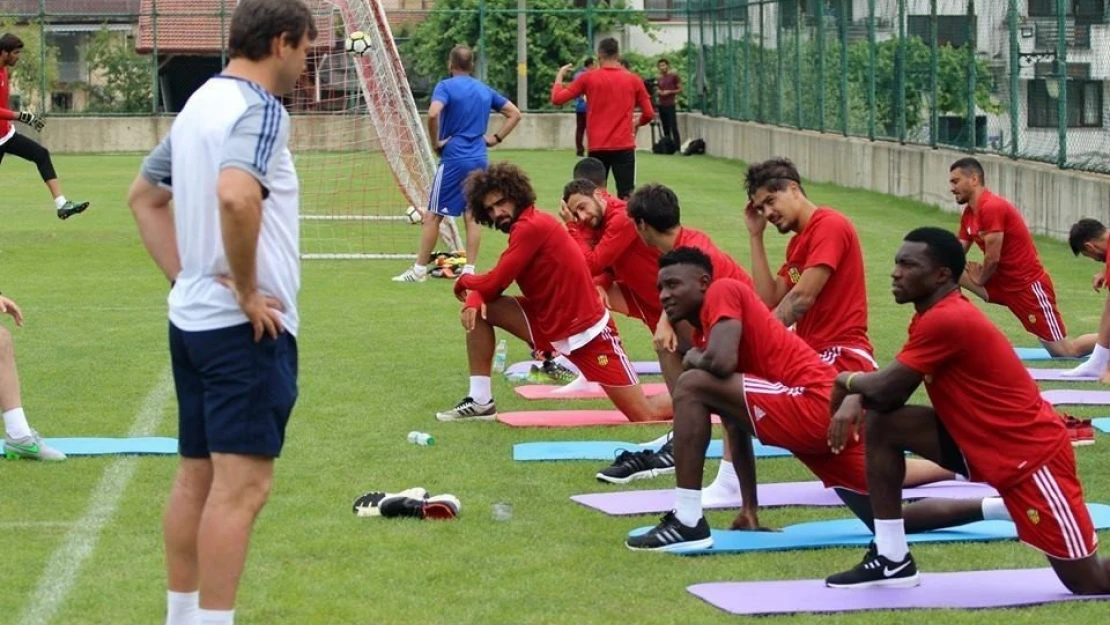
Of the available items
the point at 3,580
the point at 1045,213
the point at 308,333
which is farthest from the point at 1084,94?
the point at 3,580

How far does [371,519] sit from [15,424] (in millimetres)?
2043

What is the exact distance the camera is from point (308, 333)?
1355cm

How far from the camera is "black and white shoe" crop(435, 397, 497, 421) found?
1026cm

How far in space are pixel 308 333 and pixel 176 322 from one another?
8.31 metres

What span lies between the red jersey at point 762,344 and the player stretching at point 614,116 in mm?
12742

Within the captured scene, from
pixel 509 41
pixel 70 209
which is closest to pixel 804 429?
pixel 70 209

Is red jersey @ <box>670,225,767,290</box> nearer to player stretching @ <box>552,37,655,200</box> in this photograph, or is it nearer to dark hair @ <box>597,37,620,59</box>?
player stretching @ <box>552,37,655,200</box>

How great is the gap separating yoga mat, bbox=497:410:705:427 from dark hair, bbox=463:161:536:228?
117 centimetres

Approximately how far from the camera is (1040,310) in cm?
1248

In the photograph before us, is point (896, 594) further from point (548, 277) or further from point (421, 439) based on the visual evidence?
point (548, 277)

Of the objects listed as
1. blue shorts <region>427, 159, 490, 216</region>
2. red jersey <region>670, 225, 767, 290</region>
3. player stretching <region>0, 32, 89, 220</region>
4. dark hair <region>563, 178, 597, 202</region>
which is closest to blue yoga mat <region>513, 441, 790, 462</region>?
red jersey <region>670, 225, 767, 290</region>

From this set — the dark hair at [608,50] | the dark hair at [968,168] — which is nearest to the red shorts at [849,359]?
the dark hair at [968,168]

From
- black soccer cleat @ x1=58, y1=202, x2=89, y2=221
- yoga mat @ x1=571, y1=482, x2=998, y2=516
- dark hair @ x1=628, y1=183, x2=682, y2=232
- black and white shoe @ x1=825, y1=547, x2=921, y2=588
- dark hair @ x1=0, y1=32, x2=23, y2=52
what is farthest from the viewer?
black soccer cleat @ x1=58, y1=202, x2=89, y2=221

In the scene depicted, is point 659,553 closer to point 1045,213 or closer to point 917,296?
point 917,296
